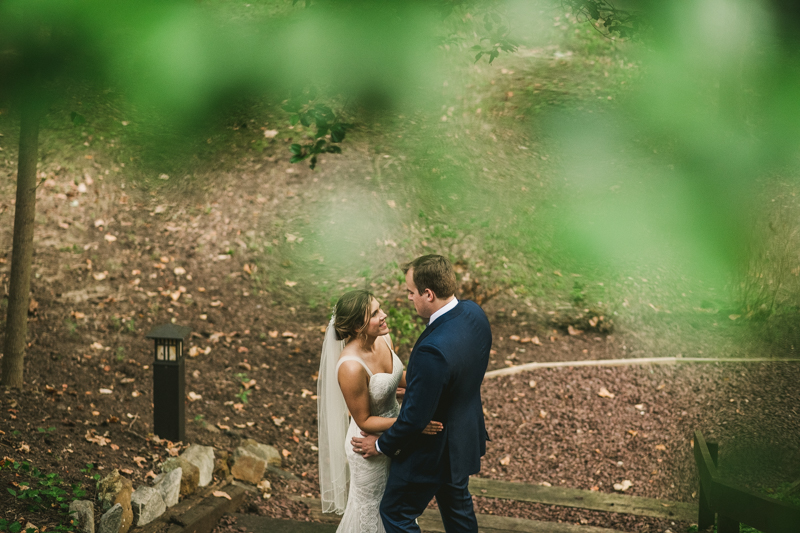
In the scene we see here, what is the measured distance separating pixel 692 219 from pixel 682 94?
145 inches

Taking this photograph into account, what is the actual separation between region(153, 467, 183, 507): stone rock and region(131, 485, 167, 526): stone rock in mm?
78

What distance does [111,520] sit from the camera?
12.2 feet

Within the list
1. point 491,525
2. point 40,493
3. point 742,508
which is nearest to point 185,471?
point 40,493

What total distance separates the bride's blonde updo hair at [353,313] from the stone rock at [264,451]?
268cm

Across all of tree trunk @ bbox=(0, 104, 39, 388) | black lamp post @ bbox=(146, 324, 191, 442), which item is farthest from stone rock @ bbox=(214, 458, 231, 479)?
tree trunk @ bbox=(0, 104, 39, 388)

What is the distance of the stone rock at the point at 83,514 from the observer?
366 cm

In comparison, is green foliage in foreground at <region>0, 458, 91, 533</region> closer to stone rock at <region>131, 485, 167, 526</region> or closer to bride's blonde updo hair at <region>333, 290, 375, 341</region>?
stone rock at <region>131, 485, 167, 526</region>

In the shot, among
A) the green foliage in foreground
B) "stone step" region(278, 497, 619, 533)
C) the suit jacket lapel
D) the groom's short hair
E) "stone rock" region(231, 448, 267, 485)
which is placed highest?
the groom's short hair

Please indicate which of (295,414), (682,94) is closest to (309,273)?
(295,414)

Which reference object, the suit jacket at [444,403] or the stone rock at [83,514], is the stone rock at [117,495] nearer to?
the stone rock at [83,514]

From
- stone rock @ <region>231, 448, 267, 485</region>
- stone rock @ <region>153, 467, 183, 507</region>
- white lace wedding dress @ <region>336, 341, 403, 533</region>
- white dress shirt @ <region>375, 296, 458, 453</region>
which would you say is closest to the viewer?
white dress shirt @ <region>375, 296, 458, 453</region>

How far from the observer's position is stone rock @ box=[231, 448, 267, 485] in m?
5.11

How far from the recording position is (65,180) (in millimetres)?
9711

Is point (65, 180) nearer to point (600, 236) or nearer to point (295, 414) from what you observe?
point (295, 414)
